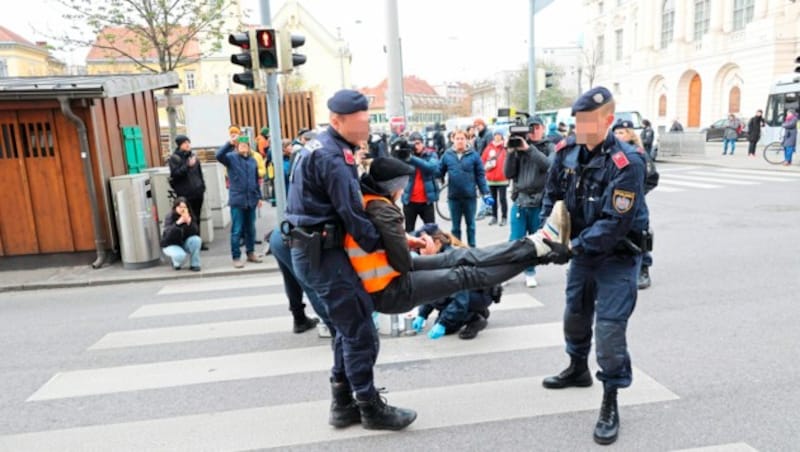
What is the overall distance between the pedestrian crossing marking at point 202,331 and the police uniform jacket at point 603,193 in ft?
9.10

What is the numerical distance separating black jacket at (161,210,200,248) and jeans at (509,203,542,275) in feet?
16.0

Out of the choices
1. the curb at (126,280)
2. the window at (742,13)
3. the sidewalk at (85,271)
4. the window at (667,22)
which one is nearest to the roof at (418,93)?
the window at (667,22)

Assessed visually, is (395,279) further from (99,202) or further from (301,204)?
(99,202)

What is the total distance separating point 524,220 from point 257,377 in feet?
12.8

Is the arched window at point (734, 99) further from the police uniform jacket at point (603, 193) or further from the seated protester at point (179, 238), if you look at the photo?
the police uniform jacket at point (603, 193)

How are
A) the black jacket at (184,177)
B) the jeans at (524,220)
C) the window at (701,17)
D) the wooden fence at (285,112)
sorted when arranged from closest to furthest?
the jeans at (524,220)
the black jacket at (184,177)
the wooden fence at (285,112)
the window at (701,17)

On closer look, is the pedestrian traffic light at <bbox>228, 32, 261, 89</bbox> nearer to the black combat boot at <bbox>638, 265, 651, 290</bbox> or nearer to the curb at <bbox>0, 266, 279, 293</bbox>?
the curb at <bbox>0, 266, 279, 293</bbox>

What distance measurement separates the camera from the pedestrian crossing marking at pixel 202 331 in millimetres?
5668

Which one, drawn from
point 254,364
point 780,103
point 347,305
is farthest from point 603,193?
point 780,103

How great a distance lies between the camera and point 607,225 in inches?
129

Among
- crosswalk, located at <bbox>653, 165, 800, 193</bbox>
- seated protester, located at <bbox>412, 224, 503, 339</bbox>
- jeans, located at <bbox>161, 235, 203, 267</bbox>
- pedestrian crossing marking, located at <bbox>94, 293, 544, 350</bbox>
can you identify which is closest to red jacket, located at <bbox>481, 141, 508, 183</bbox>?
pedestrian crossing marking, located at <bbox>94, 293, 544, 350</bbox>

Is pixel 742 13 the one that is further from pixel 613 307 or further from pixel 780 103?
pixel 613 307

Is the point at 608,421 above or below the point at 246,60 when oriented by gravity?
below

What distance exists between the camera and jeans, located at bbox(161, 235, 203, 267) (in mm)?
8633
